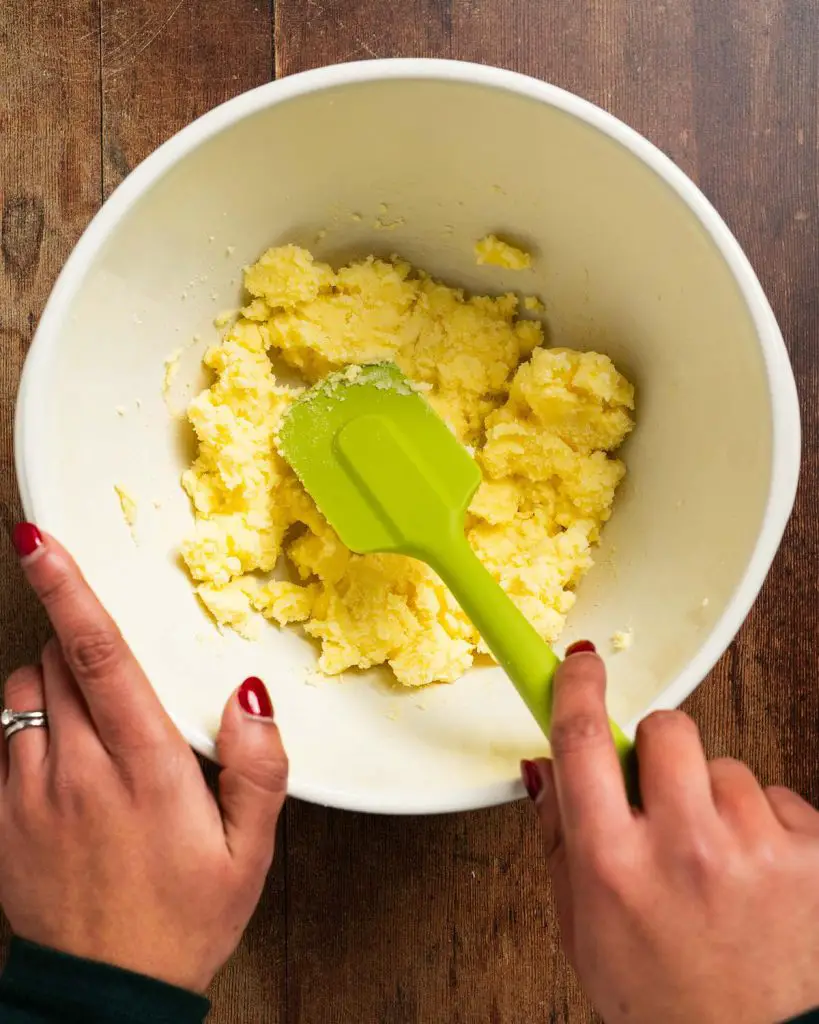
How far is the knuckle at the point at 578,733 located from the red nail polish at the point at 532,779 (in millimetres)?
70

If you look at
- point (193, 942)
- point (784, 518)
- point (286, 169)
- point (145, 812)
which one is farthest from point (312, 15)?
point (193, 942)

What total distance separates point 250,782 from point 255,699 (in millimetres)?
81

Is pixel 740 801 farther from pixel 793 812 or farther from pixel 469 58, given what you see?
pixel 469 58

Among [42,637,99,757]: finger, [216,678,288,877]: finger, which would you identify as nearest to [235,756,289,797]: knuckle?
[216,678,288,877]: finger

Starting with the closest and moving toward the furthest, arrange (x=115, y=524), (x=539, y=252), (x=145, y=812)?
(x=145, y=812) → (x=115, y=524) → (x=539, y=252)

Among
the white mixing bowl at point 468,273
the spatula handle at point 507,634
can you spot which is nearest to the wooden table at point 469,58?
the white mixing bowl at point 468,273

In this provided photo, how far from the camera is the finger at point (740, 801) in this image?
0.75 metres

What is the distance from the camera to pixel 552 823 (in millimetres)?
807

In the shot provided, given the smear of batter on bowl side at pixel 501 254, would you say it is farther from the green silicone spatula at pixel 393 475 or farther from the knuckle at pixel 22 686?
the knuckle at pixel 22 686

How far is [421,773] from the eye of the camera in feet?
2.88

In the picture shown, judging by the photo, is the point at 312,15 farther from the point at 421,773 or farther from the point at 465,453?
the point at 421,773

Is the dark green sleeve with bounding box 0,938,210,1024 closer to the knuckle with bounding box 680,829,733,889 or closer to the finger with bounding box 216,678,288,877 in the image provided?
the finger with bounding box 216,678,288,877

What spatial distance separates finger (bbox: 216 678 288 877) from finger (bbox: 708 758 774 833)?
37 cm

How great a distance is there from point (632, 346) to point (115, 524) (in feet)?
1.84
